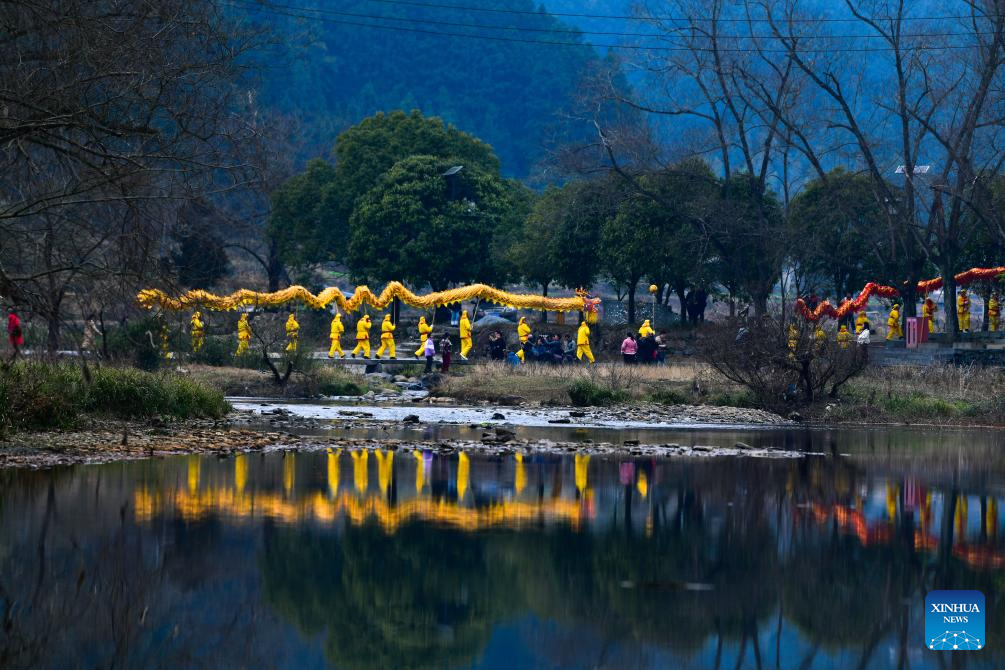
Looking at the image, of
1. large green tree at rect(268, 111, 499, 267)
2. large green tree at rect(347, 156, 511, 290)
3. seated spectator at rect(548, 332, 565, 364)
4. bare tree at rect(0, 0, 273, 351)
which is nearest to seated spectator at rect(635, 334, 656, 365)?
seated spectator at rect(548, 332, 565, 364)

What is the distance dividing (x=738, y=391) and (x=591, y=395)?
3859 millimetres

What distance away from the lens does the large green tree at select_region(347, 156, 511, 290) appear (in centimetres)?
7100

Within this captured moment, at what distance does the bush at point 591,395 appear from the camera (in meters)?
35.4

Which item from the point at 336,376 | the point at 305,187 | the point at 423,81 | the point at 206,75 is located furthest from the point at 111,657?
the point at 423,81

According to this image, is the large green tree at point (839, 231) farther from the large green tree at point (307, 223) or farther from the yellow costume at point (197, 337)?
the large green tree at point (307, 223)

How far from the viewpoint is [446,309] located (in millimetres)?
75438

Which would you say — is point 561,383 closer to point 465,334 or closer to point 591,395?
point 591,395

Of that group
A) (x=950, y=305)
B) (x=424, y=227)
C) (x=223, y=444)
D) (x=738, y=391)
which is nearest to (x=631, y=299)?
(x=424, y=227)

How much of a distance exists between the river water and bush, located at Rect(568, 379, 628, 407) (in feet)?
52.8

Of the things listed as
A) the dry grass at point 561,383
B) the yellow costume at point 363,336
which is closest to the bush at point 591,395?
the dry grass at point 561,383

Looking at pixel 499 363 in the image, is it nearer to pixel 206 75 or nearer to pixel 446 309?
pixel 206 75

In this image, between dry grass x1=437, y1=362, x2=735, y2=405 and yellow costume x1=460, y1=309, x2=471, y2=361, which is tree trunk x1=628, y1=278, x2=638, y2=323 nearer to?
yellow costume x1=460, y1=309, x2=471, y2=361

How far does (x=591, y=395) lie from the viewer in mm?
35469

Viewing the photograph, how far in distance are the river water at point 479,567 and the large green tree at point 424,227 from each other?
5238 cm
